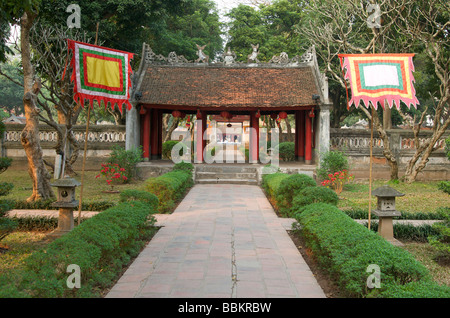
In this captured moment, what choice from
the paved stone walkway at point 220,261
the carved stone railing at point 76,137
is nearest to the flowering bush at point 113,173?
the carved stone railing at point 76,137

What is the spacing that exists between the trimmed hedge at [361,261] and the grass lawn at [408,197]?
4.68 metres

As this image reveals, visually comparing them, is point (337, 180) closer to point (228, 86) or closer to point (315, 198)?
point (315, 198)

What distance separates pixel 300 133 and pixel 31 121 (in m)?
12.2

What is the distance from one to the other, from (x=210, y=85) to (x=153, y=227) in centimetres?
1042

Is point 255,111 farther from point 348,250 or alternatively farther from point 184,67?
point 348,250

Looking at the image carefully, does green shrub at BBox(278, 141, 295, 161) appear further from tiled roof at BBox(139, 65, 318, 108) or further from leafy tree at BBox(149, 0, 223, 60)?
leafy tree at BBox(149, 0, 223, 60)

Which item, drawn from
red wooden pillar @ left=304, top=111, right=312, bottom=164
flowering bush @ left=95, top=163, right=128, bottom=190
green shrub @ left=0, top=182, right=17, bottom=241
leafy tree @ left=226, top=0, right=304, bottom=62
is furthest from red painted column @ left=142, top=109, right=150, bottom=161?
leafy tree @ left=226, top=0, right=304, bottom=62

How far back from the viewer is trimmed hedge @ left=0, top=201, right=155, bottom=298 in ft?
11.0

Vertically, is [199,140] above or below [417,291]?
above

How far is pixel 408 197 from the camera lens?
1202 centimetres

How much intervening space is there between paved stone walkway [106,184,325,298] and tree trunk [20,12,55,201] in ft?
11.7

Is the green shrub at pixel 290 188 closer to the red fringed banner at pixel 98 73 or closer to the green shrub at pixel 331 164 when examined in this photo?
the red fringed banner at pixel 98 73

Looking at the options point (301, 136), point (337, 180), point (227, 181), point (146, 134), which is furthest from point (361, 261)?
point (301, 136)

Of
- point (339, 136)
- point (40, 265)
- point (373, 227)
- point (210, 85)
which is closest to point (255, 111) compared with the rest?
point (210, 85)
